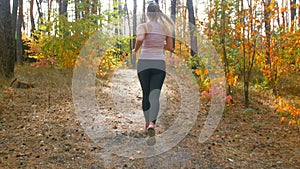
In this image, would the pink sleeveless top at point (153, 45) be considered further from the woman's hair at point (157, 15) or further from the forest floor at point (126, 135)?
the forest floor at point (126, 135)

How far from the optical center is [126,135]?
3879 millimetres

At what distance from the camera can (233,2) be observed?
5.01 metres

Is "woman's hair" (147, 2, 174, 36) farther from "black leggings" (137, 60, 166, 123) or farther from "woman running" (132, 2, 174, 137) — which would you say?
"black leggings" (137, 60, 166, 123)

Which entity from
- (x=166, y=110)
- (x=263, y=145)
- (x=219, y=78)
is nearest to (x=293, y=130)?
(x=263, y=145)

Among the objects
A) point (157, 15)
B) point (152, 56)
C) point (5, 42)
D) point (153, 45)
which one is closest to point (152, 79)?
point (152, 56)

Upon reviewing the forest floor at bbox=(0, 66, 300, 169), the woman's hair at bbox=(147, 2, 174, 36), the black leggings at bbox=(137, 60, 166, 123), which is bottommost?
the forest floor at bbox=(0, 66, 300, 169)

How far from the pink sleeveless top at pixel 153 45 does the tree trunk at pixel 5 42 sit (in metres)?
3.86

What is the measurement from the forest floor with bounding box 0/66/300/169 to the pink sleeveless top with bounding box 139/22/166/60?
3.26ft

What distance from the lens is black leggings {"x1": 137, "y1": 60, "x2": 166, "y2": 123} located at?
3586 mm

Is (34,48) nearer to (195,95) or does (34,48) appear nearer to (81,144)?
(195,95)

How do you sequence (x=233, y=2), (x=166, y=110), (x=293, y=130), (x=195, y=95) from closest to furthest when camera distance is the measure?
(x=293, y=130) → (x=233, y=2) → (x=166, y=110) → (x=195, y=95)

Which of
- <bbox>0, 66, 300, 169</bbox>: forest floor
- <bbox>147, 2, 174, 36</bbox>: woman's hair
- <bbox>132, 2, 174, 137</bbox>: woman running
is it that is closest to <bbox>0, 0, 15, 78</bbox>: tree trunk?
<bbox>0, 66, 300, 169</bbox>: forest floor

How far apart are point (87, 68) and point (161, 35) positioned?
4.32 meters

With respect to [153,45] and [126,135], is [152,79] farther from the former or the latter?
[126,135]
